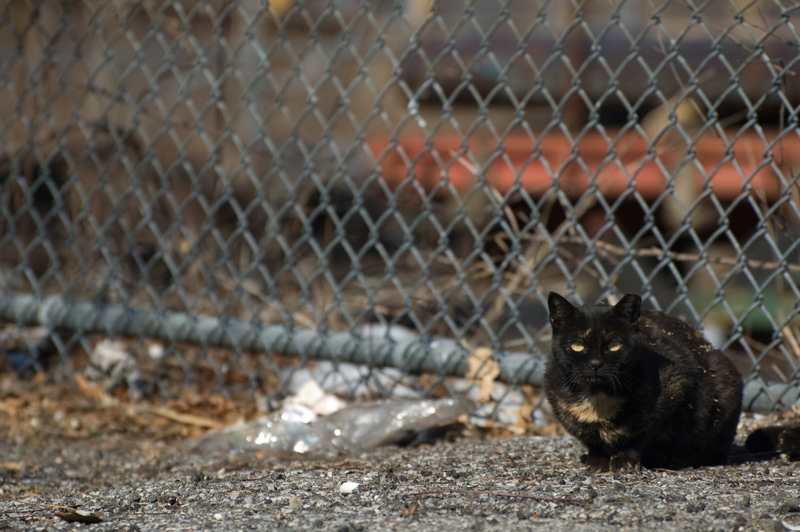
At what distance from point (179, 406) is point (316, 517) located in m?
2.00

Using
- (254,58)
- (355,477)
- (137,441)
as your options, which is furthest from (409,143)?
(355,477)

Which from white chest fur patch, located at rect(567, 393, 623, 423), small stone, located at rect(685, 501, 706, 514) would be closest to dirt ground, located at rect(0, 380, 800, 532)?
small stone, located at rect(685, 501, 706, 514)

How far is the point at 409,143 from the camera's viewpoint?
558 cm

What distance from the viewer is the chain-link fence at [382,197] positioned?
123 inches

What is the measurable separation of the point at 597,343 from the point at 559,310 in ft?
0.51

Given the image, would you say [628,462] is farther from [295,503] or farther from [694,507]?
[295,503]

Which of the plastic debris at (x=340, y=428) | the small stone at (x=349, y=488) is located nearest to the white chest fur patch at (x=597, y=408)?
the small stone at (x=349, y=488)

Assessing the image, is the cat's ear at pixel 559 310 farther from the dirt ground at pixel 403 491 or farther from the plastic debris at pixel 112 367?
the plastic debris at pixel 112 367

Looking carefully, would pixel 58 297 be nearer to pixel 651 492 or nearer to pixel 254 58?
pixel 254 58

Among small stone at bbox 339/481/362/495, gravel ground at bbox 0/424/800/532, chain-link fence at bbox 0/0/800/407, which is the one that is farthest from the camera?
chain-link fence at bbox 0/0/800/407

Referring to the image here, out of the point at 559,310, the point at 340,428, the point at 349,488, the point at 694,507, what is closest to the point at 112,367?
the point at 340,428

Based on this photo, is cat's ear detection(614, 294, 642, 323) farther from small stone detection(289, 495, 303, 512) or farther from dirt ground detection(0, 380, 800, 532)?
small stone detection(289, 495, 303, 512)

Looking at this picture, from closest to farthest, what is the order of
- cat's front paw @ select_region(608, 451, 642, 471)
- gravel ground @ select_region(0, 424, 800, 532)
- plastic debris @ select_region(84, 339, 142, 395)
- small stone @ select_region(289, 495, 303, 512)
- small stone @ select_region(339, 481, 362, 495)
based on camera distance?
gravel ground @ select_region(0, 424, 800, 532) → small stone @ select_region(289, 495, 303, 512) → small stone @ select_region(339, 481, 362, 495) → cat's front paw @ select_region(608, 451, 642, 471) → plastic debris @ select_region(84, 339, 142, 395)

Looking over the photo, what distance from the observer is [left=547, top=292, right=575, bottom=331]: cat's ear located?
7.77 ft
